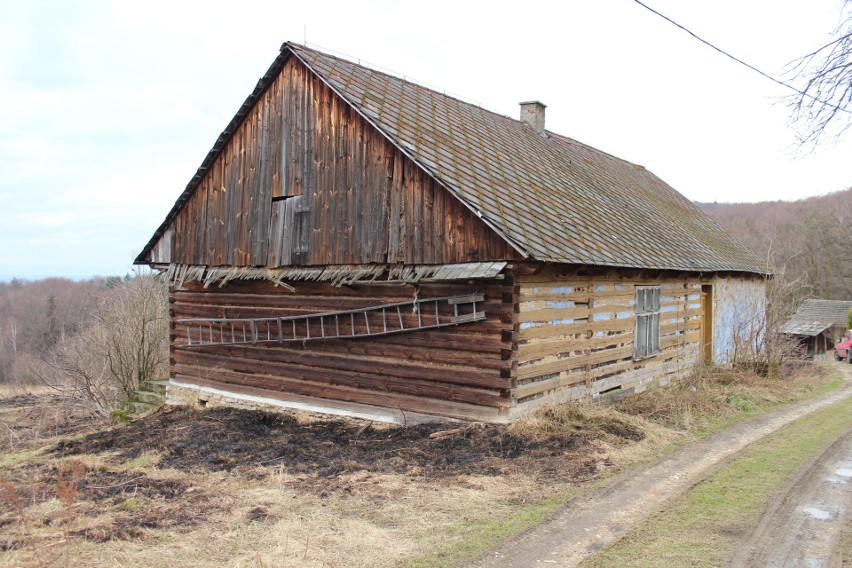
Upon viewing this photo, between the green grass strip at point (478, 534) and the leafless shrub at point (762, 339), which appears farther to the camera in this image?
the leafless shrub at point (762, 339)

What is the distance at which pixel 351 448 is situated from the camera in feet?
30.3

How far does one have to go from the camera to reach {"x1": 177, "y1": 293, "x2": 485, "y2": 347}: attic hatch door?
9.59 metres

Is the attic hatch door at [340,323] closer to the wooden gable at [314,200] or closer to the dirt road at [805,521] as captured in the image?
the wooden gable at [314,200]

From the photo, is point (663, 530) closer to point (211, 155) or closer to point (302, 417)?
point (302, 417)

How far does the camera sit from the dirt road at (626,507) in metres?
5.30

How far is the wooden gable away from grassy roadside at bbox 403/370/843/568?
312 cm

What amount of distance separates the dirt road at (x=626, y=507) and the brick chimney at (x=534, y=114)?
9.72 m

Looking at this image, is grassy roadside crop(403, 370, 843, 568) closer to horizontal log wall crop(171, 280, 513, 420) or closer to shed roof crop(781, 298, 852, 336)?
horizontal log wall crop(171, 280, 513, 420)

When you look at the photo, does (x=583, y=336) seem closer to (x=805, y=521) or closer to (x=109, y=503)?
(x=805, y=521)

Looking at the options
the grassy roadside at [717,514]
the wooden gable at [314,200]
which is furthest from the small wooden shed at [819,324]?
the wooden gable at [314,200]

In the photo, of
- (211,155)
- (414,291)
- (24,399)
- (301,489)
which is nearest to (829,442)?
(414,291)

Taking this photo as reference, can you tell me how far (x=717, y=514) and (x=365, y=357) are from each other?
239 inches

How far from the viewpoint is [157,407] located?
1455 cm

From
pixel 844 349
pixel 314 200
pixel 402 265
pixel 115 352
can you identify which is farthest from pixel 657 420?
pixel 844 349
